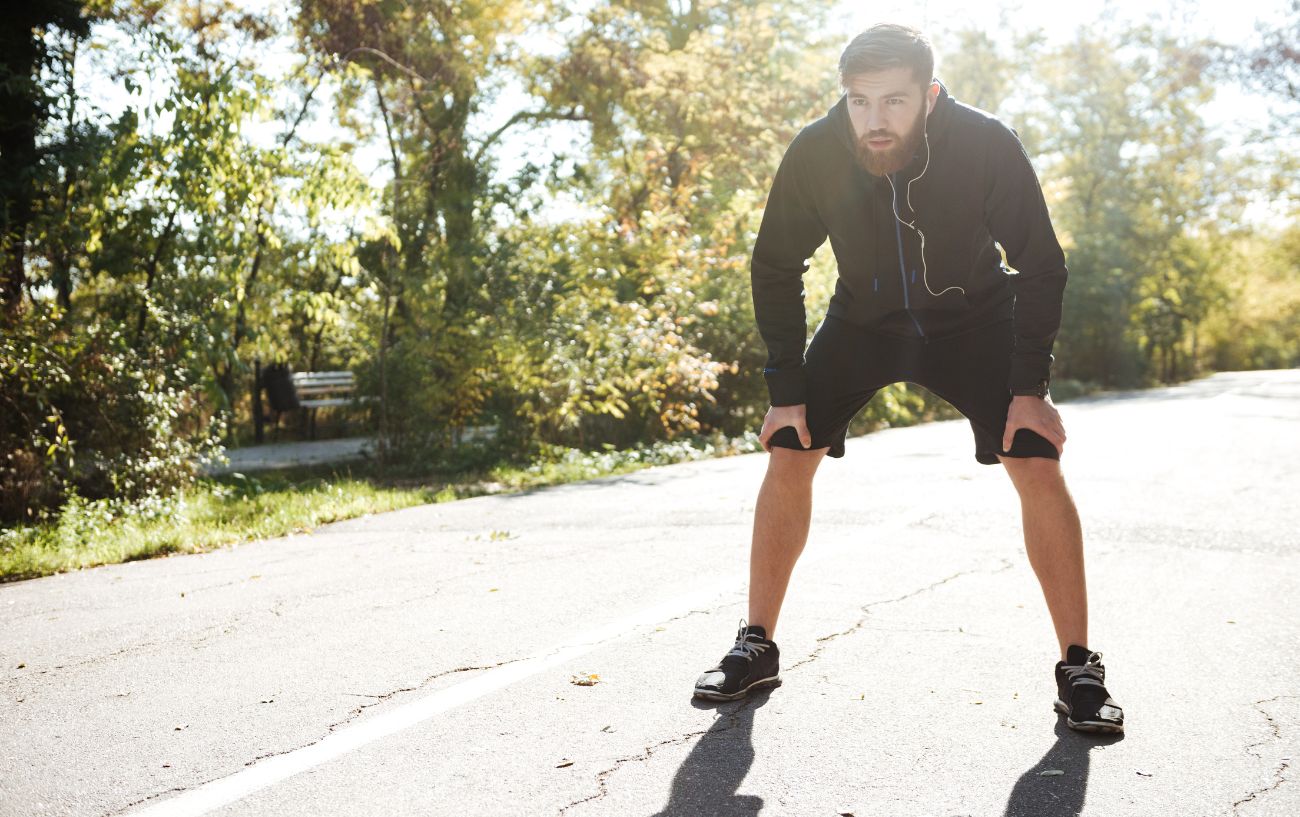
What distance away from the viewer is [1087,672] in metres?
2.93

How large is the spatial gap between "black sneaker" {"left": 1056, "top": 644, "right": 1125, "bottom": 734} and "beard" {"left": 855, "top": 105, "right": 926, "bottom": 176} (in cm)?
140

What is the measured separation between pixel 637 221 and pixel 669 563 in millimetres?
8191

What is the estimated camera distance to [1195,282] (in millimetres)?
42938

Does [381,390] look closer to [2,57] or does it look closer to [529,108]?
[2,57]


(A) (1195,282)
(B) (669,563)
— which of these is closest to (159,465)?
(B) (669,563)

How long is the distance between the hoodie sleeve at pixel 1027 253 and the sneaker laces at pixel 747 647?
1.03 metres

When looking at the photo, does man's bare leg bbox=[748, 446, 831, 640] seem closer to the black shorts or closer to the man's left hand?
the black shorts

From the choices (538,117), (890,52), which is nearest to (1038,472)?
(890,52)

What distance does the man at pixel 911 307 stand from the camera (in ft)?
9.81

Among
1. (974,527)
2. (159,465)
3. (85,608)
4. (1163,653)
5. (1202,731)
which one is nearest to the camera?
(1202,731)

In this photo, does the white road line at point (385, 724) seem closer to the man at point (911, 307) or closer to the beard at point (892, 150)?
the man at point (911, 307)

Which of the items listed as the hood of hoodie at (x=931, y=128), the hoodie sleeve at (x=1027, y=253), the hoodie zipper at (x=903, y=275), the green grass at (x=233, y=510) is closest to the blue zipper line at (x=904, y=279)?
the hoodie zipper at (x=903, y=275)

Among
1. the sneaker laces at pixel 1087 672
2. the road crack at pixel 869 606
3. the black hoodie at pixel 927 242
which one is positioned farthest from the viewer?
the road crack at pixel 869 606

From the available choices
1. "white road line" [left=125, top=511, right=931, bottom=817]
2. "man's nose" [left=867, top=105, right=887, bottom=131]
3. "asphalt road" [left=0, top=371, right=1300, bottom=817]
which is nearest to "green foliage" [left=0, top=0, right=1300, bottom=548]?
"asphalt road" [left=0, top=371, right=1300, bottom=817]
